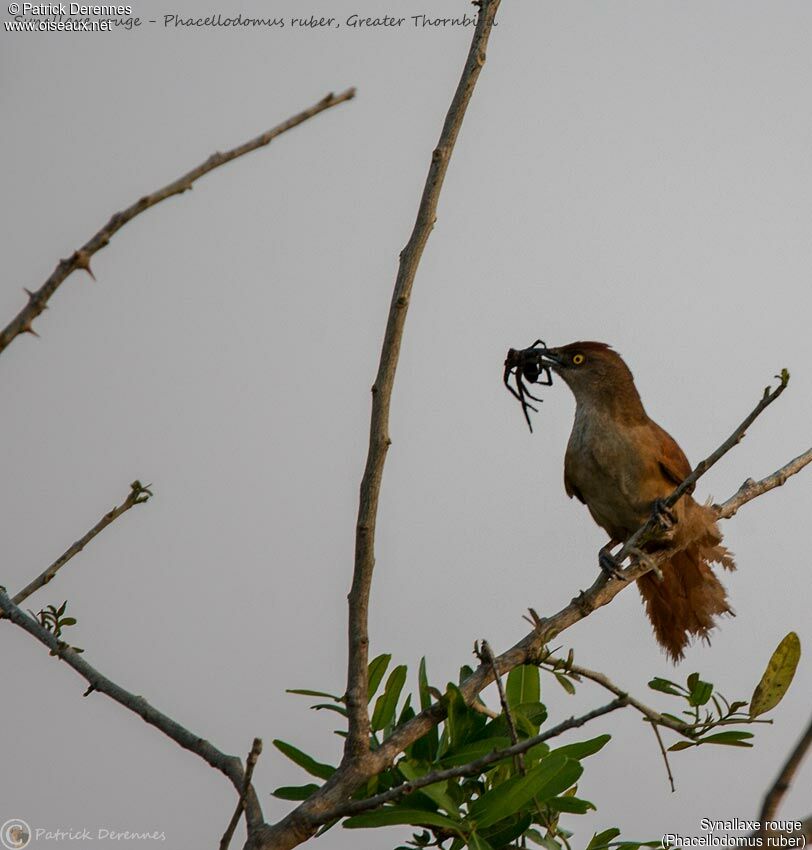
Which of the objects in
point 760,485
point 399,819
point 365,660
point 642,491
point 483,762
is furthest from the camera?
point 642,491

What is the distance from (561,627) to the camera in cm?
330

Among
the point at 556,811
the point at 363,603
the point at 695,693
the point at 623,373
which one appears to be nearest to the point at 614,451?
the point at 623,373

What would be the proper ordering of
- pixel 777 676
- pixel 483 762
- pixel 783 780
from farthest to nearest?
pixel 777 676
pixel 483 762
pixel 783 780

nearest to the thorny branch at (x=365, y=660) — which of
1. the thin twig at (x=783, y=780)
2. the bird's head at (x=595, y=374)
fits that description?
the thin twig at (x=783, y=780)

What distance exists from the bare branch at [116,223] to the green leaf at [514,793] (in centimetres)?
199

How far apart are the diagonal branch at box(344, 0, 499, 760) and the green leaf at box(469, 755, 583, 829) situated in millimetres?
482

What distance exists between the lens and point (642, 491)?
494 cm

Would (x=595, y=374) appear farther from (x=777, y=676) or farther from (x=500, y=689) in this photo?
(x=500, y=689)

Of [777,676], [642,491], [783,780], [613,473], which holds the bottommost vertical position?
[783,780]

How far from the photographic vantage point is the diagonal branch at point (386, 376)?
8.27 feet

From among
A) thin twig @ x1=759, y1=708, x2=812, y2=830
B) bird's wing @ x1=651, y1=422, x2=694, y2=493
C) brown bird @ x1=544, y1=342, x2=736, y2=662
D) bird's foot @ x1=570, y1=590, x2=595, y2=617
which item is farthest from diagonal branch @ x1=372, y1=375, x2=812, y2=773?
thin twig @ x1=759, y1=708, x2=812, y2=830

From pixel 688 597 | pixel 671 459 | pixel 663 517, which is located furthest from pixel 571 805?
pixel 671 459

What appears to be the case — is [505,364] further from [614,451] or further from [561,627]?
[561,627]

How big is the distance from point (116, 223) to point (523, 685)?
2368 mm
